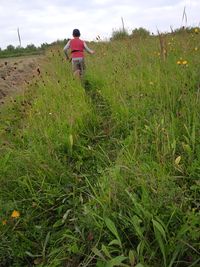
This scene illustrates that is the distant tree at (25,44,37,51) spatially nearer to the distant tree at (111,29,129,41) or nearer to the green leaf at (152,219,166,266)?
the distant tree at (111,29,129,41)

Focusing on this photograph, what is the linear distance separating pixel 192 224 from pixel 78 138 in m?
1.84

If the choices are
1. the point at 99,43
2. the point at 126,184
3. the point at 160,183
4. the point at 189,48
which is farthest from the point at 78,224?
the point at 99,43

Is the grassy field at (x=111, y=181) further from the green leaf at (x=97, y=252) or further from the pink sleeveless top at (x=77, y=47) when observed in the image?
the pink sleeveless top at (x=77, y=47)

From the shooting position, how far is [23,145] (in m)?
3.48

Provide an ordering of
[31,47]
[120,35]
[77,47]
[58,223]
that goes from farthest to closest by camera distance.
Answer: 1. [31,47]
2. [120,35]
3. [77,47]
4. [58,223]

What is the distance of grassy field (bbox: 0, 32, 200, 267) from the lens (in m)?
1.95

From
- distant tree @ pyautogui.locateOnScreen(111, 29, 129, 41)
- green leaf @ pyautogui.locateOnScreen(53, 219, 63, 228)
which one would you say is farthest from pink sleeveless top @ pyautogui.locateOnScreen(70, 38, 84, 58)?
green leaf @ pyautogui.locateOnScreen(53, 219, 63, 228)

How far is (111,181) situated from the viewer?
2246 mm

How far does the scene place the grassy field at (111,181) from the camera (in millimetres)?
1953

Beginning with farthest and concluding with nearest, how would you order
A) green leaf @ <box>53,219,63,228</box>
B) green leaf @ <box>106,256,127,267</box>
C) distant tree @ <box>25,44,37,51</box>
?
distant tree @ <box>25,44,37,51</box> → green leaf @ <box>53,219,63,228</box> → green leaf @ <box>106,256,127,267</box>

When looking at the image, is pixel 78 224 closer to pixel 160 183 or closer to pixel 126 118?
pixel 160 183

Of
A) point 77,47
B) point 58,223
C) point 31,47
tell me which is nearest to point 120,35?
point 77,47

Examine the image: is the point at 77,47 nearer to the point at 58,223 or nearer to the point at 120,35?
the point at 120,35

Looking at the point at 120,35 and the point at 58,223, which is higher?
the point at 120,35
